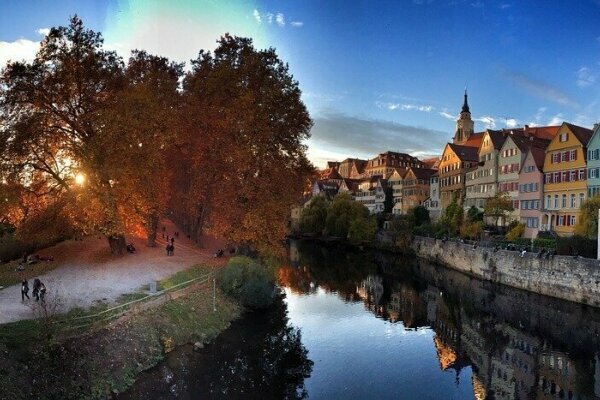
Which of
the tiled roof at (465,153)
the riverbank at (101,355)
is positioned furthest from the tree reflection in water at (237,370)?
the tiled roof at (465,153)

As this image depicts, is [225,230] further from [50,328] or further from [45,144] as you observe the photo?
[50,328]

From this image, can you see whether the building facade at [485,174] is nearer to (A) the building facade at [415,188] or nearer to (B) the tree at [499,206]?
(B) the tree at [499,206]

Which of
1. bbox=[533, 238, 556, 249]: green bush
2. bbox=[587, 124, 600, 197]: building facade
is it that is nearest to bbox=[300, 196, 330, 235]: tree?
bbox=[587, 124, 600, 197]: building facade

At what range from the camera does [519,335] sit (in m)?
27.3

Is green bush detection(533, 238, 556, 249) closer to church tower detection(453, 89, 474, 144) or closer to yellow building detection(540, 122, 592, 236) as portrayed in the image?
yellow building detection(540, 122, 592, 236)

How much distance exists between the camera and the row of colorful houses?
1879 inches

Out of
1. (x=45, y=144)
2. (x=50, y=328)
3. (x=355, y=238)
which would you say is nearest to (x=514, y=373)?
(x=50, y=328)

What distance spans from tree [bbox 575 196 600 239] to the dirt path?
94.6 ft

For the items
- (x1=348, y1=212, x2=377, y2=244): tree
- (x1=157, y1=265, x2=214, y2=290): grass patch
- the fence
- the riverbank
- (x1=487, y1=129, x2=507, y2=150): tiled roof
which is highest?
(x1=487, y1=129, x2=507, y2=150): tiled roof

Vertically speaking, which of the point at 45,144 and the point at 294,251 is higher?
the point at 45,144

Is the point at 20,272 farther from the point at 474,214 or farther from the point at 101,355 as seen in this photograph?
the point at 474,214

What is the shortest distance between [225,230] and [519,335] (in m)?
18.8

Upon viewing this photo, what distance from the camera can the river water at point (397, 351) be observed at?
18.8 metres

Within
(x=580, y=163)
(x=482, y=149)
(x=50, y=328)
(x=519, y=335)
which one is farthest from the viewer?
(x=482, y=149)
